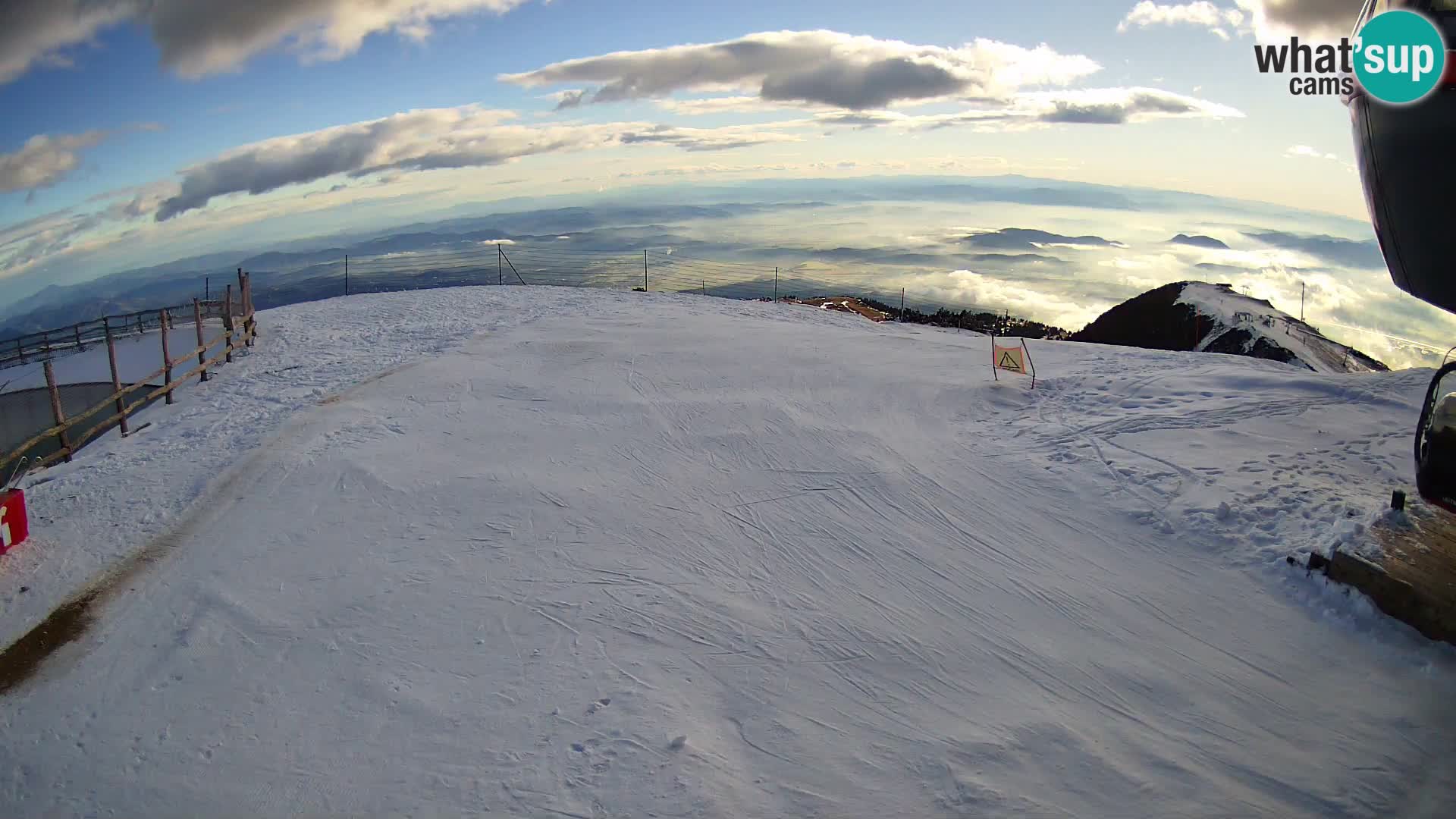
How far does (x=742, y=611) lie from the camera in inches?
324

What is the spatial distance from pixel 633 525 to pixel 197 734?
5.05 metres

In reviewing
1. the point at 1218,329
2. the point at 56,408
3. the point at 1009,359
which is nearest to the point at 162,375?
the point at 56,408

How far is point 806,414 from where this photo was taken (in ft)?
46.0

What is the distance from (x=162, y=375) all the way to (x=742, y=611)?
18.5m

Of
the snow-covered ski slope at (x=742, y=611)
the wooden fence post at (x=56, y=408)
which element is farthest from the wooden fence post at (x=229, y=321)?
the wooden fence post at (x=56, y=408)

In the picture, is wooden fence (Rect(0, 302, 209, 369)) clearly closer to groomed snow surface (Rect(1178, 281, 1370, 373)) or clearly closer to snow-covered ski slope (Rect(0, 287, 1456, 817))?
snow-covered ski slope (Rect(0, 287, 1456, 817))

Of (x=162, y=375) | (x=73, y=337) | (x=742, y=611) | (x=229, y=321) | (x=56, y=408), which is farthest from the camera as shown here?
(x=73, y=337)

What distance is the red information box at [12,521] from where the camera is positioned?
9.55 m

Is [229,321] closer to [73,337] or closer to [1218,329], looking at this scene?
[73,337]

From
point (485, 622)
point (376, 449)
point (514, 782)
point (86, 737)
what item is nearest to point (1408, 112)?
point (514, 782)

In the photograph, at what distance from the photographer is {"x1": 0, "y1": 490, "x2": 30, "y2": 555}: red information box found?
31.3 feet

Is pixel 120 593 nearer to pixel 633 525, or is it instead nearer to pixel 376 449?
pixel 376 449

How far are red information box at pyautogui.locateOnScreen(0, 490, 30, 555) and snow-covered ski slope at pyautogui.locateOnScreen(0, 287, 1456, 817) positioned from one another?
365mm

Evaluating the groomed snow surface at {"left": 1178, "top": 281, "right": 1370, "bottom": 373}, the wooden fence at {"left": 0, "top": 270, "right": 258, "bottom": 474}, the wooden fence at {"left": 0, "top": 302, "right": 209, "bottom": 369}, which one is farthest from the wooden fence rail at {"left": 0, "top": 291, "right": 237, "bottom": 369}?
the groomed snow surface at {"left": 1178, "top": 281, "right": 1370, "bottom": 373}
